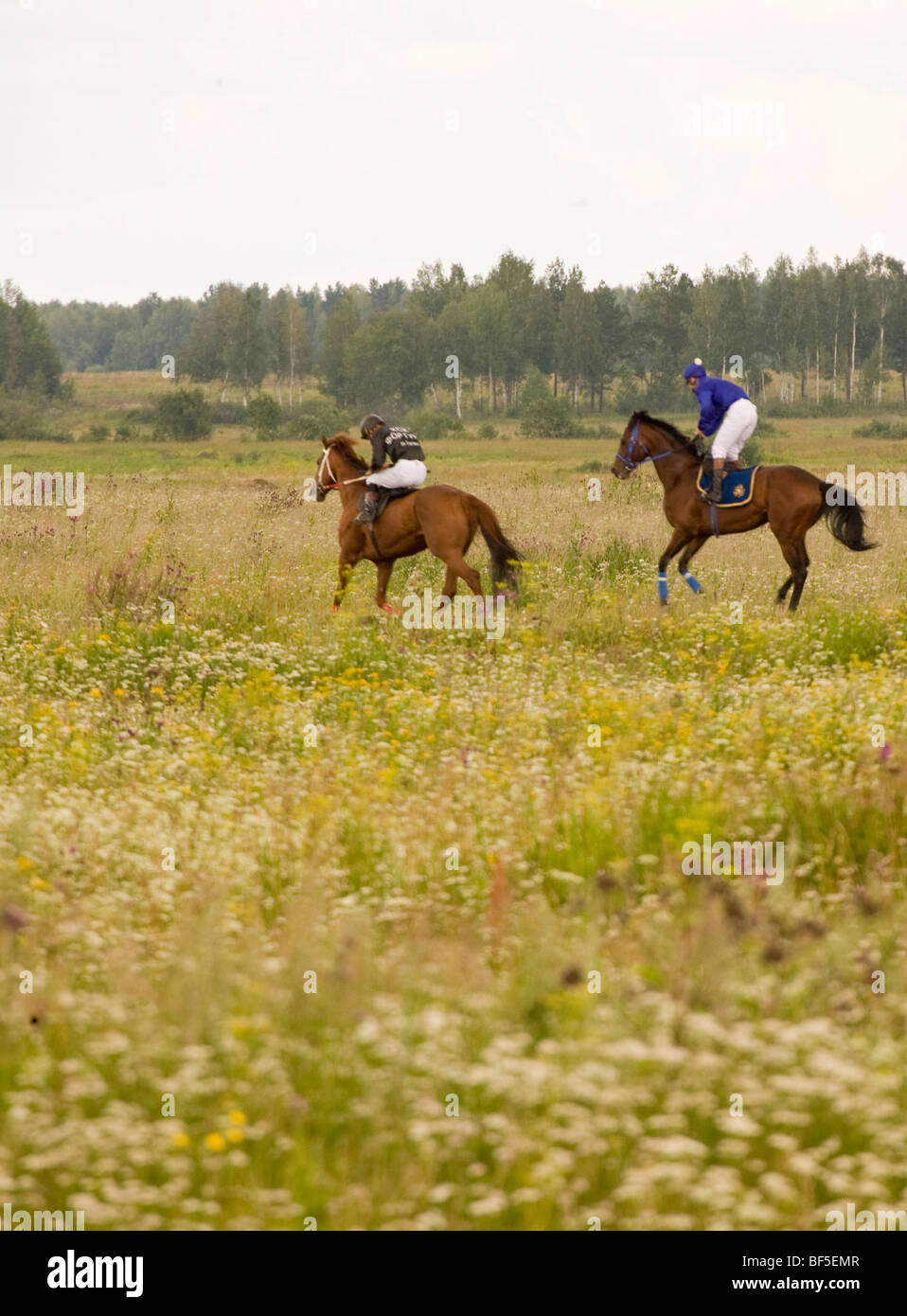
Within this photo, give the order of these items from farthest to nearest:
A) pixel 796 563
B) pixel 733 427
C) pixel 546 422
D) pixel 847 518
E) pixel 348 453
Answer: pixel 546 422 → pixel 733 427 → pixel 796 563 → pixel 847 518 → pixel 348 453

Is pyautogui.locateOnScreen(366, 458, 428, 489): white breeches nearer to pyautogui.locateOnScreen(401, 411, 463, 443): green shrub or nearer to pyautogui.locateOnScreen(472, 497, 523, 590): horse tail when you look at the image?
pyautogui.locateOnScreen(472, 497, 523, 590): horse tail

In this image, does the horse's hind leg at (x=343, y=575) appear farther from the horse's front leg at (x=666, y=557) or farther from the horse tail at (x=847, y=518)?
the horse tail at (x=847, y=518)

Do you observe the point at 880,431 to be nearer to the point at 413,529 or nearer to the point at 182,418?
the point at 182,418

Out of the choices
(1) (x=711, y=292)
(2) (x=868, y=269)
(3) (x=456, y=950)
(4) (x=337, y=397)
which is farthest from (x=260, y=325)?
(3) (x=456, y=950)

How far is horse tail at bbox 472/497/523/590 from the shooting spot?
13.1 meters

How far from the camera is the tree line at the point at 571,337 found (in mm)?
95562

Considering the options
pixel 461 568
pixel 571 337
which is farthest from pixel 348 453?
pixel 571 337

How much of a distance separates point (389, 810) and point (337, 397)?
94.6m

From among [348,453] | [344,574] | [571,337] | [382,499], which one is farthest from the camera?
[571,337]

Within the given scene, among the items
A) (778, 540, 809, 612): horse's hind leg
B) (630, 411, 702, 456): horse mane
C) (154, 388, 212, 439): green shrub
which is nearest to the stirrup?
(630, 411, 702, 456): horse mane

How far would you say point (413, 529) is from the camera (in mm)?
13305

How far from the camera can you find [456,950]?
15.4 ft

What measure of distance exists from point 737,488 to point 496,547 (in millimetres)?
3100

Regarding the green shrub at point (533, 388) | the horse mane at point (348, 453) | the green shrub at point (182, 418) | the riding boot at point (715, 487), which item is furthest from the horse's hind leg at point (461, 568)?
the green shrub at point (533, 388)
